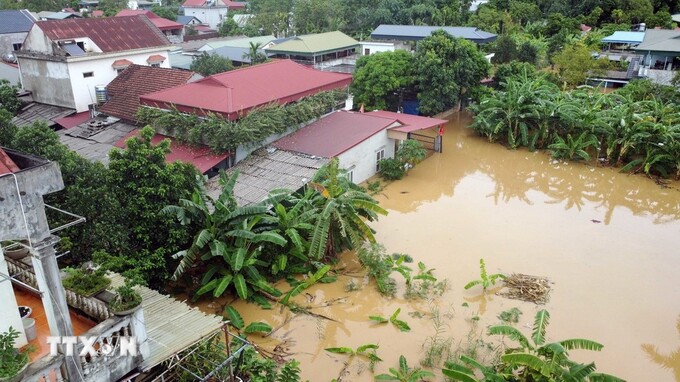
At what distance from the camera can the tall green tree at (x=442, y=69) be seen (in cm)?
2280

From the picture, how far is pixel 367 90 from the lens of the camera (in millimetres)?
23703

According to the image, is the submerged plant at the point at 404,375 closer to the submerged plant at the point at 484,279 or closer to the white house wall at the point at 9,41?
the submerged plant at the point at 484,279

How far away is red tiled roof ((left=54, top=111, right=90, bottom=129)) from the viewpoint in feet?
62.6

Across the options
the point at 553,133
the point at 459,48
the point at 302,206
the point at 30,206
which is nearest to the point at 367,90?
the point at 459,48

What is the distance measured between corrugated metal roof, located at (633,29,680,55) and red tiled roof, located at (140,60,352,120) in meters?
18.7

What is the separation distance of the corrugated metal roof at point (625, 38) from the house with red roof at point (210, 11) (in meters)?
40.2

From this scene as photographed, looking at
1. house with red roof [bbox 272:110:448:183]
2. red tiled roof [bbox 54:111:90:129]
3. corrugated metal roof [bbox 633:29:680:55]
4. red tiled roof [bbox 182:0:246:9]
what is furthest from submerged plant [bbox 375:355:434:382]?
red tiled roof [bbox 182:0:246:9]

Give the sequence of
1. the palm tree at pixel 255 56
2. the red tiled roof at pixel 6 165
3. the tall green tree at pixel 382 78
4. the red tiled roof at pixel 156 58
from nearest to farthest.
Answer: the red tiled roof at pixel 6 165 → the red tiled roof at pixel 156 58 → the tall green tree at pixel 382 78 → the palm tree at pixel 255 56

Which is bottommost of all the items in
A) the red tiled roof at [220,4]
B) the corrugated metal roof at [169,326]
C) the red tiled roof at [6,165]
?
the corrugated metal roof at [169,326]

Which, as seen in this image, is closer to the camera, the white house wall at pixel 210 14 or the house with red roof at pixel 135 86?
the house with red roof at pixel 135 86

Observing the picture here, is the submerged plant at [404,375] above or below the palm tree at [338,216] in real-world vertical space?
below

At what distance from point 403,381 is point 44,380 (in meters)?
5.81

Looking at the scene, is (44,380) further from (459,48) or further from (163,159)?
(459,48)

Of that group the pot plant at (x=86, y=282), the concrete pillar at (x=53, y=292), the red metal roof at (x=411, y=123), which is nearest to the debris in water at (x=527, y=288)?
the red metal roof at (x=411, y=123)
